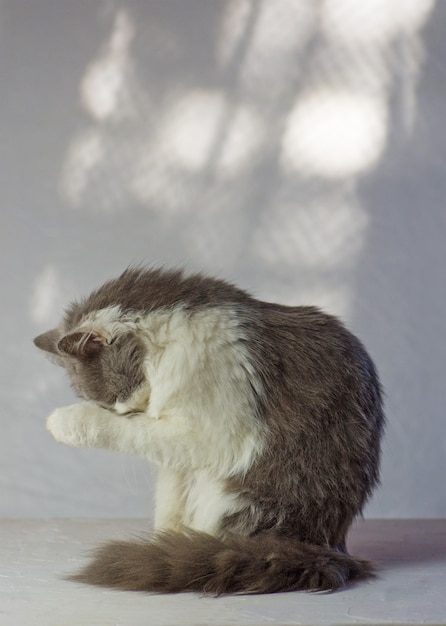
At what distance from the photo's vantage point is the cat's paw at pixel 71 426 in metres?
1.58

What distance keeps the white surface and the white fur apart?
0.20 m

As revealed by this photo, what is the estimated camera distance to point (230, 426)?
5.14 ft

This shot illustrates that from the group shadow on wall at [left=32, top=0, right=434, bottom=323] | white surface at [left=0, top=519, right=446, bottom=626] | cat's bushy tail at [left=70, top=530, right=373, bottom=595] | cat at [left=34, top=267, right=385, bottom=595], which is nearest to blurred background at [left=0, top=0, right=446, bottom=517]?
shadow on wall at [left=32, top=0, right=434, bottom=323]

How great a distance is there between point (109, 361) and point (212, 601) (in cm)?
45

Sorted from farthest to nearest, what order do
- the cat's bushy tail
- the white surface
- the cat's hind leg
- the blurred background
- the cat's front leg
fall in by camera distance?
the blurred background
the cat's hind leg
the cat's front leg
the cat's bushy tail
the white surface

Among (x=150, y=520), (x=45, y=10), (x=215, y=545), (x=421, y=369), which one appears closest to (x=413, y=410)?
(x=421, y=369)

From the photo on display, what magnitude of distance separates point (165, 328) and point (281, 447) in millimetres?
279

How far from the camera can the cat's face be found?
5.38 ft

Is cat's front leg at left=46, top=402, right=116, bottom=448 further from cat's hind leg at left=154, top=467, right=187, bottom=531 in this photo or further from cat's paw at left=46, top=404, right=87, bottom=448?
cat's hind leg at left=154, top=467, right=187, bottom=531

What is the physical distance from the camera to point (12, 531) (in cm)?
218

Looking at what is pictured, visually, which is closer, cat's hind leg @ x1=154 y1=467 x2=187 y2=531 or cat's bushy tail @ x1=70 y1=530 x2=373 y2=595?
cat's bushy tail @ x1=70 y1=530 x2=373 y2=595

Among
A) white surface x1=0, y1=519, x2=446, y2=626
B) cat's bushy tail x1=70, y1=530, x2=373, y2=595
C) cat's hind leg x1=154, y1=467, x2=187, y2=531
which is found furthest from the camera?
cat's hind leg x1=154, y1=467, x2=187, y2=531

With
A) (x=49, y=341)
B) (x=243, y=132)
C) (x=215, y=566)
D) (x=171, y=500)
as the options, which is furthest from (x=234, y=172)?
(x=215, y=566)

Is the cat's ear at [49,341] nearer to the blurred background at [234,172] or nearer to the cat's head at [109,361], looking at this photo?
the cat's head at [109,361]
